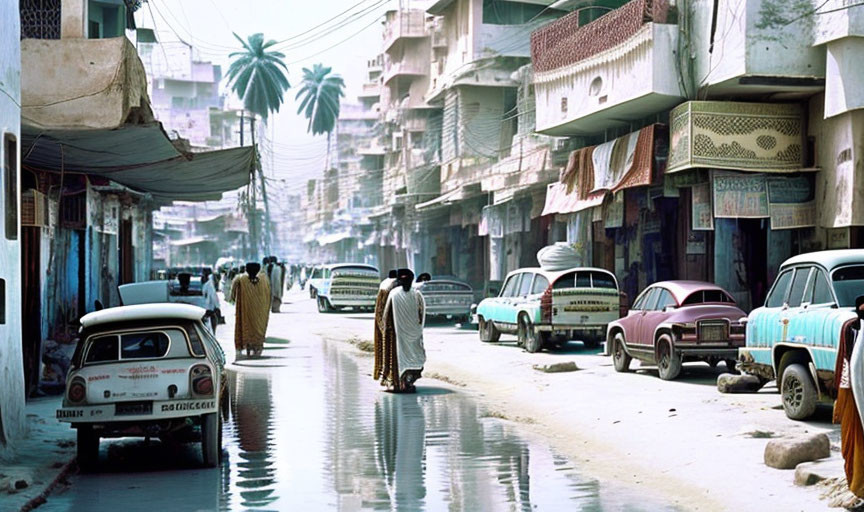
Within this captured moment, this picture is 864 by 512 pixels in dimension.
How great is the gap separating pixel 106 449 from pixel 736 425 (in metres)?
7.26

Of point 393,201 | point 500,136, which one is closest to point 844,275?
point 500,136

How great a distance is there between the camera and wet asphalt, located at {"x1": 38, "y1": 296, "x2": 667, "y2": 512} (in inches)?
353

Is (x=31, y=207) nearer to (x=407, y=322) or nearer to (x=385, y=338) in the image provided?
(x=385, y=338)

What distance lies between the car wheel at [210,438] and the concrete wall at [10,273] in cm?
203

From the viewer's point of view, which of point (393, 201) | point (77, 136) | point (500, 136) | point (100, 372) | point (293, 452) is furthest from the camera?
point (393, 201)

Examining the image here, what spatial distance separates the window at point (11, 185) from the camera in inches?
469

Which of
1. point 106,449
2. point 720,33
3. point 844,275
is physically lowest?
point 106,449

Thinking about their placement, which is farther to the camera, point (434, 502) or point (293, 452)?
point (293, 452)

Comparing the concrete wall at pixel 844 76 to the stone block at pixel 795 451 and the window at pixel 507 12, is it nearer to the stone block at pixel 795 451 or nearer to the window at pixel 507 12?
the stone block at pixel 795 451

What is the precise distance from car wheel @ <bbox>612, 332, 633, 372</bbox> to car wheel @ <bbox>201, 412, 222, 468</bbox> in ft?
32.9

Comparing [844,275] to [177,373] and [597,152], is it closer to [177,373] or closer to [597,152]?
[177,373]

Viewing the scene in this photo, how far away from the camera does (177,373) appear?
34.6 feet

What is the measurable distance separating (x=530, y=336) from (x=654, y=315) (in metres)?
6.16

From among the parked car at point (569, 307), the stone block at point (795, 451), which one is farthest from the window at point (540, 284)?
the stone block at point (795, 451)
